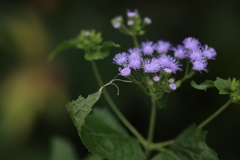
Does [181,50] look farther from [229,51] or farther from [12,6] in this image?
[12,6]

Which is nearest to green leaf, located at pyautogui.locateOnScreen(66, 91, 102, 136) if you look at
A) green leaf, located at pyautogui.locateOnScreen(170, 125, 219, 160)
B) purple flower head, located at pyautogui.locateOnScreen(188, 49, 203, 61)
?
purple flower head, located at pyautogui.locateOnScreen(188, 49, 203, 61)

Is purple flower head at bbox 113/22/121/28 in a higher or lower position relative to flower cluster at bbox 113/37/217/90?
higher

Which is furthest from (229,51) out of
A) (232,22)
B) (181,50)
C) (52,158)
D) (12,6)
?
(12,6)

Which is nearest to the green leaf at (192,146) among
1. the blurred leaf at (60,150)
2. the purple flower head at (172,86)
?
the purple flower head at (172,86)

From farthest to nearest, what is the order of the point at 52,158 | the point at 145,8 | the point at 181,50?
the point at 145,8 → the point at 52,158 → the point at 181,50

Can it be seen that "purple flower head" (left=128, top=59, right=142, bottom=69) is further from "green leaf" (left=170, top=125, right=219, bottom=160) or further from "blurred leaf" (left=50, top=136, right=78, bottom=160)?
"blurred leaf" (left=50, top=136, right=78, bottom=160)

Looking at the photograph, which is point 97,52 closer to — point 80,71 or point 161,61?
point 161,61
